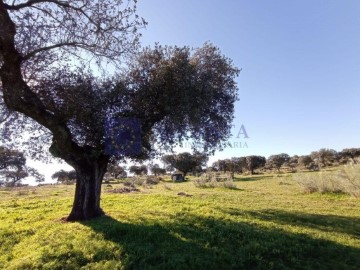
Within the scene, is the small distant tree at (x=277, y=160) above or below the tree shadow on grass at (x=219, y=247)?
above

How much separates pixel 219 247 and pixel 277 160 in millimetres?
76380

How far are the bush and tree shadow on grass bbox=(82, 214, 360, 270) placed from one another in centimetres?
1163

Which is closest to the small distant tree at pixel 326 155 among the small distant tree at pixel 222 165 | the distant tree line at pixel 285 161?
the distant tree line at pixel 285 161

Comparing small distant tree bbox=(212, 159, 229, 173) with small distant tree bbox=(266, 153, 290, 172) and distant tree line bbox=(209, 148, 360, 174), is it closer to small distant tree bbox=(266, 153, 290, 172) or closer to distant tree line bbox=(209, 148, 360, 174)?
distant tree line bbox=(209, 148, 360, 174)

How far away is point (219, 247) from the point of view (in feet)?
34.9

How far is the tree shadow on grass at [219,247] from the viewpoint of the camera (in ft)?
30.9

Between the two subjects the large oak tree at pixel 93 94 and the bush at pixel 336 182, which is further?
the bush at pixel 336 182

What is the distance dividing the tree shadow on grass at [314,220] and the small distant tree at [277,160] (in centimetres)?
6665

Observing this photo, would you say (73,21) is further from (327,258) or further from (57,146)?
(327,258)

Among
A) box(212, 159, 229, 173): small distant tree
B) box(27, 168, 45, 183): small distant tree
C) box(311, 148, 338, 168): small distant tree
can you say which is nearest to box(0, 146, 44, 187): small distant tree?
box(27, 168, 45, 183): small distant tree

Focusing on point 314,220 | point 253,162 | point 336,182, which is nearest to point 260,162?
point 253,162

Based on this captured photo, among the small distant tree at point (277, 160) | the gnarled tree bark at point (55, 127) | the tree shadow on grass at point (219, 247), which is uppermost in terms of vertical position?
the small distant tree at point (277, 160)

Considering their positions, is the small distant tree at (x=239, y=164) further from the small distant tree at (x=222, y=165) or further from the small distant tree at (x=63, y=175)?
the small distant tree at (x=63, y=175)

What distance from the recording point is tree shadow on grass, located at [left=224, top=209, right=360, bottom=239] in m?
13.6
